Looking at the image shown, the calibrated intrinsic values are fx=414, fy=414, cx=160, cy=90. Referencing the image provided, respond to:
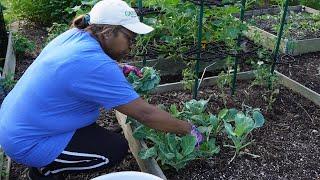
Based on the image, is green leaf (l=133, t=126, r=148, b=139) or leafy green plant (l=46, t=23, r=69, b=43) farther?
leafy green plant (l=46, t=23, r=69, b=43)

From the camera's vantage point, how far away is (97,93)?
2342mm

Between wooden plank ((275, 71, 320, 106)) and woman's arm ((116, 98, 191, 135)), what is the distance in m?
1.84

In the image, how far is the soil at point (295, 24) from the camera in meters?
5.54

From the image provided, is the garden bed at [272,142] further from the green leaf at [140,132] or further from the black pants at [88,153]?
the black pants at [88,153]

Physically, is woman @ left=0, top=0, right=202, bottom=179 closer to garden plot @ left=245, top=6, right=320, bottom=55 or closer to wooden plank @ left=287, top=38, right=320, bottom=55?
garden plot @ left=245, top=6, right=320, bottom=55

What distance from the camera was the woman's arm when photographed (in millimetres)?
2383

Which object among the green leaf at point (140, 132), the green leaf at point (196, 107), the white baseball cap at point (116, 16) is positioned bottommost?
the green leaf at point (140, 132)

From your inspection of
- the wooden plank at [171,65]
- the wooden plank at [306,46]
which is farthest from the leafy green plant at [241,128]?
the wooden plank at [306,46]

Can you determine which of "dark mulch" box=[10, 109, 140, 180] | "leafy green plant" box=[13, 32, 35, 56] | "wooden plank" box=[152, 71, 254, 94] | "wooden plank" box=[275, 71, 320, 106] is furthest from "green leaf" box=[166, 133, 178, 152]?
"leafy green plant" box=[13, 32, 35, 56]

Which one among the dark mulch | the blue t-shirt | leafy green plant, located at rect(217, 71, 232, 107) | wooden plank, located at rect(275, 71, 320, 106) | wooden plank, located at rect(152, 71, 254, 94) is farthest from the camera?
wooden plank, located at rect(152, 71, 254, 94)

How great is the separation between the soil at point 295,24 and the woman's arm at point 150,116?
3.33 metres

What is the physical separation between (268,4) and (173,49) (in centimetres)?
386

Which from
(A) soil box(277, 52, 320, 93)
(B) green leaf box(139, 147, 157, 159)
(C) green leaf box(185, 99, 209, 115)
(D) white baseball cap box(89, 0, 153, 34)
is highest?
(D) white baseball cap box(89, 0, 153, 34)

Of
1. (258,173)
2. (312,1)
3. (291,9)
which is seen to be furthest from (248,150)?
(312,1)
